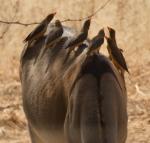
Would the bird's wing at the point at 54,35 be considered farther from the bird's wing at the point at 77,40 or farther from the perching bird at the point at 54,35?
the bird's wing at the point at 77,40

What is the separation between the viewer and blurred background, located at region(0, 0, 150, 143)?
36.9 ft

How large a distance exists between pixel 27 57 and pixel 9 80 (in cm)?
673

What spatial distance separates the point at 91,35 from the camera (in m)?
13.6

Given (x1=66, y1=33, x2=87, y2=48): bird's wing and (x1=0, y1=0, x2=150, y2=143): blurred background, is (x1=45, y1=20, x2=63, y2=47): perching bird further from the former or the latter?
(x1=0, y1=0, x2=150, y2=143): blurred background

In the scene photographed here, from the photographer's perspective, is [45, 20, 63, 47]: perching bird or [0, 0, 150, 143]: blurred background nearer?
[45, 20, 63, 47]: perching bird

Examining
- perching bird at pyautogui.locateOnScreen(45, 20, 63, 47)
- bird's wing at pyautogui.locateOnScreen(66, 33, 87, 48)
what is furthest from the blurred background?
bird's wing at pyautogui.locateOnScreen(66, 33, 87, 48)

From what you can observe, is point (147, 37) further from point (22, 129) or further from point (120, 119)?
point (120, 119)

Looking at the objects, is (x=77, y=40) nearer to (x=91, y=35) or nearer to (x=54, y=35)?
(x=54, y=35)

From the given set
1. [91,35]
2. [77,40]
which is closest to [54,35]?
[77,40]

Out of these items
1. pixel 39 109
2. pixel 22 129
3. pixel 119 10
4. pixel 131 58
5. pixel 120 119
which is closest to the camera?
pixel 120 119

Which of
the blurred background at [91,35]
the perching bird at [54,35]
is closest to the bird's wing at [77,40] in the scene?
the perching bird at [54,35]

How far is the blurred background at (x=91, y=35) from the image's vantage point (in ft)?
36.9

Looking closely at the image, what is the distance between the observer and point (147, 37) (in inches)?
524

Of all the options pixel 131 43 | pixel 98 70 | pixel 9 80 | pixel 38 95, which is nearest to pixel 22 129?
pixel 9 80
